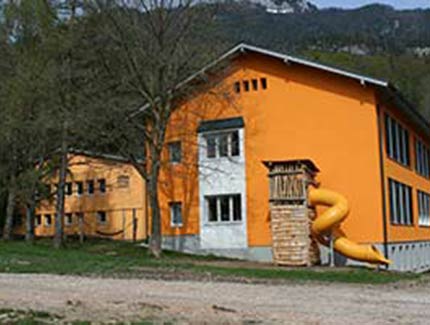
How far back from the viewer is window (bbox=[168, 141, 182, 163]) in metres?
38.6

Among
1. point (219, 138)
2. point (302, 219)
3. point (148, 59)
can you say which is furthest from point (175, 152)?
point (302, 219)

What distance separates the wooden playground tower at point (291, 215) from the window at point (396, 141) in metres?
5.97

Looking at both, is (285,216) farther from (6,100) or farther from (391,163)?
(6,100)

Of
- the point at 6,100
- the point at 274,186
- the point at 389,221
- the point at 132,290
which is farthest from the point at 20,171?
the point at 132,290

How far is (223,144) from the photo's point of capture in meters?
37.8

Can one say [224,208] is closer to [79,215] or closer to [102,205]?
[102,205]

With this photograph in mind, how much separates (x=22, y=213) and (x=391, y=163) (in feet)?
101

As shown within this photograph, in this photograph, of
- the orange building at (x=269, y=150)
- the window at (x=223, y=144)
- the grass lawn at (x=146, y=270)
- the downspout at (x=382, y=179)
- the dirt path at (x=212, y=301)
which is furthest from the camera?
the window at (x=223, y=144)

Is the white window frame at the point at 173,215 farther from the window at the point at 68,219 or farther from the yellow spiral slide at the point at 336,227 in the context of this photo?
the window at the point at 68,219

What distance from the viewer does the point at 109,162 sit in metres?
47.5

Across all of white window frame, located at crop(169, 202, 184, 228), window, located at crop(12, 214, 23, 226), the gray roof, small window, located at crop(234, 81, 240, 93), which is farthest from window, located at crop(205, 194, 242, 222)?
window, located at crop(12, 214, 23, 226)

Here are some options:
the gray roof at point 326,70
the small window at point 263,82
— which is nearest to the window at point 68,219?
the gray roof at point 326,70

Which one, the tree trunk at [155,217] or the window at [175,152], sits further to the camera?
the window at [175,152]

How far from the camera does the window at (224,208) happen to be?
121ft
